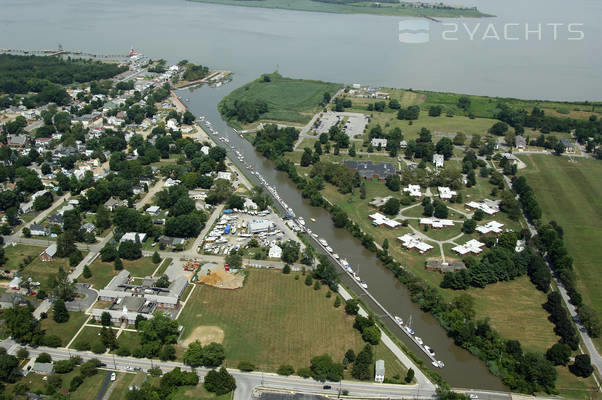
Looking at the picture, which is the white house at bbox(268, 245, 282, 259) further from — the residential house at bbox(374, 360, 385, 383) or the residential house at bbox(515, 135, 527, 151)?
the residential house at bbox(515, 135, 527, 151)

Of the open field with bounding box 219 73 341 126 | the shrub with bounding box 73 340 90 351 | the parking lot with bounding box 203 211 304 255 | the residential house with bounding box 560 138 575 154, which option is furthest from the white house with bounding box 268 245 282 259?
the residential house with bounding box 560 138 575 154

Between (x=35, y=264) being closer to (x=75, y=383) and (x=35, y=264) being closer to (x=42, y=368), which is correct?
(x=42, y=368)

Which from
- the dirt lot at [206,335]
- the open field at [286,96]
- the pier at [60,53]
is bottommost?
the dirt lot at [206,335]

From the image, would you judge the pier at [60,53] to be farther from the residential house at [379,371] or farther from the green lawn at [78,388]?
the residential house at [379,371]

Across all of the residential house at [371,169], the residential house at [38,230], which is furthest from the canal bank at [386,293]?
the residential house at [38,230]

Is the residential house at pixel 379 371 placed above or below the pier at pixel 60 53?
below

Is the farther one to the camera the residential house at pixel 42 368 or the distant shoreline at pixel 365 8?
the distant shoreline at pixel 365 8
